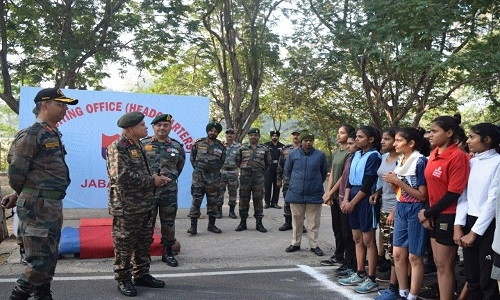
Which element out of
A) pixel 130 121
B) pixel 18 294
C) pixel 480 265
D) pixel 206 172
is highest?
pixel 130 121

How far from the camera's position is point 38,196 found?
365cm

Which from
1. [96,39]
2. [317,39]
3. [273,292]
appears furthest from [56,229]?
[317,39]

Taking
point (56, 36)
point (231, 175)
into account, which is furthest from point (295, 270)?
point (56, 36)

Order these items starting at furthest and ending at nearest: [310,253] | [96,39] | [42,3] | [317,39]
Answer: [317,39]
[96,39]
[42,3]
[310,253]

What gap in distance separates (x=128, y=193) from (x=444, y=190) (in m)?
2.75

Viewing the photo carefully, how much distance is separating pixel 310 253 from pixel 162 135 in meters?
2.50

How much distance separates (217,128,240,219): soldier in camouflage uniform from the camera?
356 inches

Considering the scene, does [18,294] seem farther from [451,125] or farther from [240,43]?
[240,43]

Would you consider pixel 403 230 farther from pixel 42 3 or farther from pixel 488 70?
pixel 42 3

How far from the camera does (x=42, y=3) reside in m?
11.4

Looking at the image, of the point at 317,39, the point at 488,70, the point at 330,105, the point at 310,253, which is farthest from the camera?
the point at 330,105

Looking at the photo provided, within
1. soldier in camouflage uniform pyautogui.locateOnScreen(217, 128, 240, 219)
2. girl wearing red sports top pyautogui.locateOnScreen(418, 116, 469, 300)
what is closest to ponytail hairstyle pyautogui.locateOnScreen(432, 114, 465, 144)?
girl wearing red sports top pyautogui.locateOnScreen(418, 116, 469, 300)

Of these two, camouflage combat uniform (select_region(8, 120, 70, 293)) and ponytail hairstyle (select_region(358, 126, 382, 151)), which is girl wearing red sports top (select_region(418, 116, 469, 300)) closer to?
ponytail hairstyle (select_region(358, 126, 382, 151))

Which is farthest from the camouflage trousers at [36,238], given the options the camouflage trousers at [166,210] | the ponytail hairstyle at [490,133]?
the ponytail hairstyle at [490,133]
